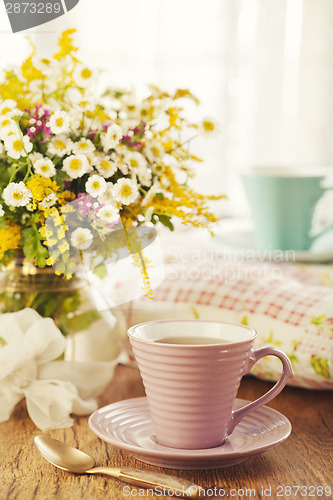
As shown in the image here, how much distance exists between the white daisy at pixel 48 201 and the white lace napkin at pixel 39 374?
0.12m

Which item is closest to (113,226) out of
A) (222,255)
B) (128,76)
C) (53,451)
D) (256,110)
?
(53,451)

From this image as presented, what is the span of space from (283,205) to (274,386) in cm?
56

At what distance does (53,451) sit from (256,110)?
139 cm

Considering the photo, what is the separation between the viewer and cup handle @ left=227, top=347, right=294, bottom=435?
0.53 meters

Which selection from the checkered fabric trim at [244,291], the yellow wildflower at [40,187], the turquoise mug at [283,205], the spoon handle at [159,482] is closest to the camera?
the spoon handle at [159,482]

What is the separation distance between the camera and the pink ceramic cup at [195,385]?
49cm

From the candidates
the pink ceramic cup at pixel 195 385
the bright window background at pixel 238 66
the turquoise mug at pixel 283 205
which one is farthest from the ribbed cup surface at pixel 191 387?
the bright window background at pixel 238 66

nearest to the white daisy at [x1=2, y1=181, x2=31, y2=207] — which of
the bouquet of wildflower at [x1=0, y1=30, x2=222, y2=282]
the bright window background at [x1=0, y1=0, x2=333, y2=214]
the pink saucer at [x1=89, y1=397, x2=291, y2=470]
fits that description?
the bouquet of wildflower at [x1=0, y1=30, x2=222, y2=282]

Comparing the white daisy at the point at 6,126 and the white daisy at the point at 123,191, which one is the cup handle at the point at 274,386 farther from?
the white daisy at the point at 6,126

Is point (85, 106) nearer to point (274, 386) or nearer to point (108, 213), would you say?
point (108, 213)

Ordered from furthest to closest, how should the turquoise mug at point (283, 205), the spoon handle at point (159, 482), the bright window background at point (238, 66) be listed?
the bright window background at point (238, 66) → the turquoise mug at point (283, 205) → the spoon handle at point (159, 482)

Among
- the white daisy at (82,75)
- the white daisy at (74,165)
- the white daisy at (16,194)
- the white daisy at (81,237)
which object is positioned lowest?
the white daisy at (81,237)

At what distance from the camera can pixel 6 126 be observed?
1.92 feet

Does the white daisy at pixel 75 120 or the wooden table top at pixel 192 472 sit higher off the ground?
the white daisy at pixel 75 120
